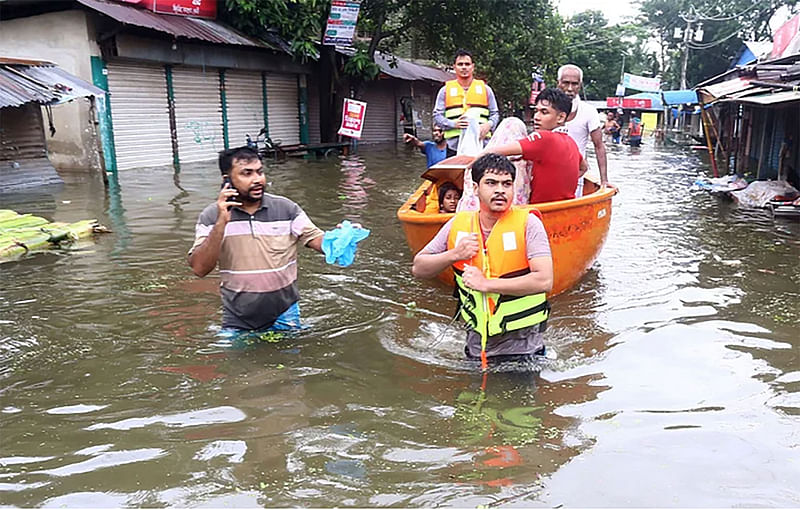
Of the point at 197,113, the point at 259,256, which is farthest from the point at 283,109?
the point at 259,256

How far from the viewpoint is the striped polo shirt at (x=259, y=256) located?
4461mm

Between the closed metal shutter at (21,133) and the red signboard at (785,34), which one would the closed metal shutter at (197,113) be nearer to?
the closed metal shutter at (21,133)

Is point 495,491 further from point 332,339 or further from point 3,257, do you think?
point 3,257

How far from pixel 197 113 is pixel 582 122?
44.2 ft

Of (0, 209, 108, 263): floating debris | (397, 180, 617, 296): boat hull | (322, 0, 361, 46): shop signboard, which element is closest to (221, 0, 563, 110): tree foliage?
(322, 0, 361, 46): shop signboard

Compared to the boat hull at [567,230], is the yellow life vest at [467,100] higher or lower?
higher

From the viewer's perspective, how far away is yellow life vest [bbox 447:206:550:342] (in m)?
3.97

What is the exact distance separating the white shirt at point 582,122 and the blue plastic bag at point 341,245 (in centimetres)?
385

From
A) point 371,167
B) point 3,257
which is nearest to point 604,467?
point 3,257

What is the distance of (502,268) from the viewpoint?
3.99 metres

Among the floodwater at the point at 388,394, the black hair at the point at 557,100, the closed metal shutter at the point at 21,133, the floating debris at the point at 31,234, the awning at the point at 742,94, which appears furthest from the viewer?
the closed metal shutter at the point at 21,133

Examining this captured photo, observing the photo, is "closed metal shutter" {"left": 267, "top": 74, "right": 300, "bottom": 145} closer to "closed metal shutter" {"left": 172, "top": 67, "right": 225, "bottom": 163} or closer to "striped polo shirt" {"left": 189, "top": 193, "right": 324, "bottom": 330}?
"closed metal shutter" {"left": 172, "top": 67, "right": 225, "bottom": 163}

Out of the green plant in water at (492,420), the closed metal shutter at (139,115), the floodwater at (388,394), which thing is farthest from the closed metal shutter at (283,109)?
the green plant in water at (492,420)

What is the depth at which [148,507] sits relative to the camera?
2955 millimetres
